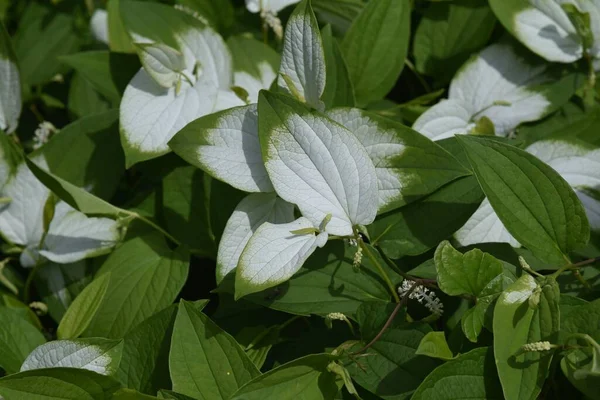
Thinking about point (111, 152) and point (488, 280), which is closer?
point (488, 280)

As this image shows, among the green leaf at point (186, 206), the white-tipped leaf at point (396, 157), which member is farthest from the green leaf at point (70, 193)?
the white-tipped leaf at point (396, 157)

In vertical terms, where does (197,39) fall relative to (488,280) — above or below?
above

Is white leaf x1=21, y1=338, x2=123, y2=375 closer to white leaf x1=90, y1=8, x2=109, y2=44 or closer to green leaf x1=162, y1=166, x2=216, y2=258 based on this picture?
green leaf x1=162, y1=166, x2=216, y2=258

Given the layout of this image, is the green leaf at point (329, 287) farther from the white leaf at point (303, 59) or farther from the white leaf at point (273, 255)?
the white leaf at point (303, 59)

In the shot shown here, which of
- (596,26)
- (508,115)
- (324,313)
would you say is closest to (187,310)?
(324,313)

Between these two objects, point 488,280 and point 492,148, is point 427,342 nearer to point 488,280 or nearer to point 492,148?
point 488,280

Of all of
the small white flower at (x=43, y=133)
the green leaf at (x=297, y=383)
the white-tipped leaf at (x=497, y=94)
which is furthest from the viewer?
the small white flower at (x=43, y=133)

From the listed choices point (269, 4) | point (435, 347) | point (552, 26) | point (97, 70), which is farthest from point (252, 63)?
point (435, 347)
